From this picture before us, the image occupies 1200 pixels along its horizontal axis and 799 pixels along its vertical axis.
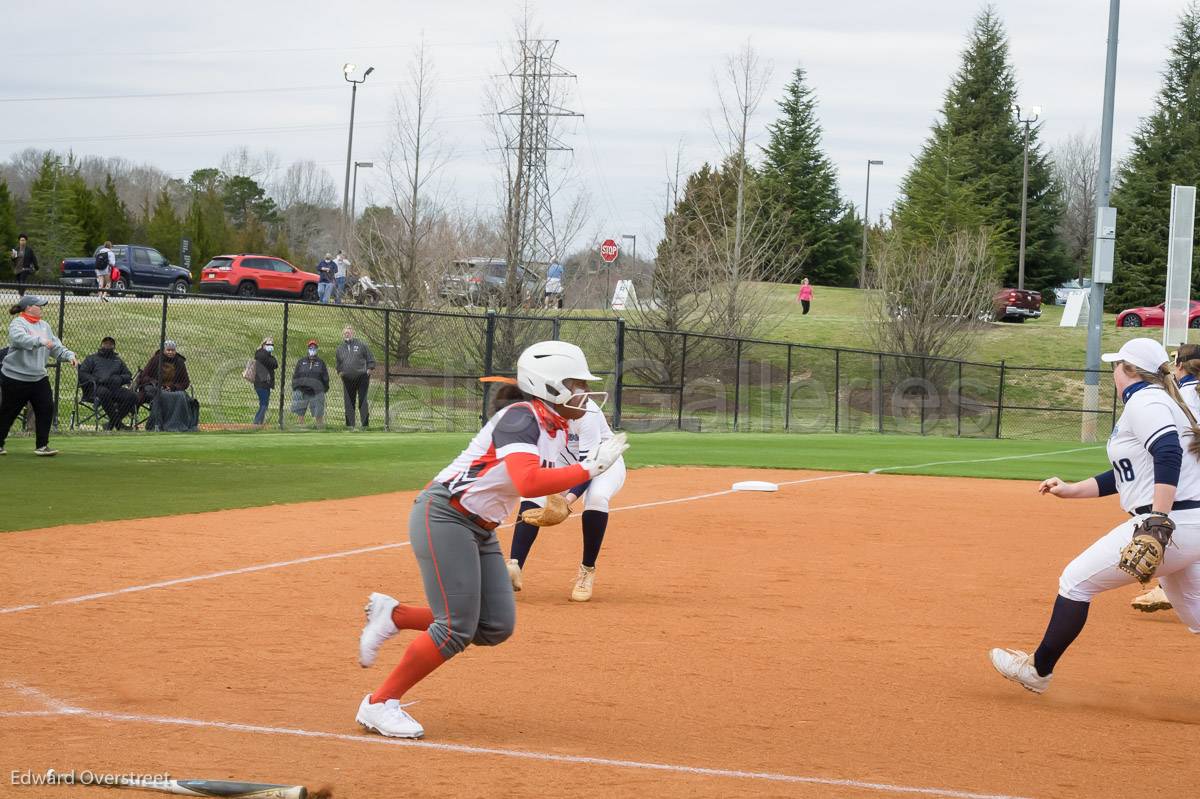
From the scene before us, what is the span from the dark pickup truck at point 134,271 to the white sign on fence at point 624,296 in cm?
1509

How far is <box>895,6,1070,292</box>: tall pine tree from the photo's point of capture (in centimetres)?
7350

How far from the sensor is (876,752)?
5539 millimetres

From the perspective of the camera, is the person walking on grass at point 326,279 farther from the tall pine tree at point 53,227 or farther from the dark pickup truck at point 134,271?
the tall pine tree at point 53,227

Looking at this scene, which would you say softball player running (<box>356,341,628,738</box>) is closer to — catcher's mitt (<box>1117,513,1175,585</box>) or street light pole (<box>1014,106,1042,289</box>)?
catcher's mitt (<box>1117,513,1175,585</box>)

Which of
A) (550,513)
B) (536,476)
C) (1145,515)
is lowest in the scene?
(550,513)

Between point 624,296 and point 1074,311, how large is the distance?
24.1 metres

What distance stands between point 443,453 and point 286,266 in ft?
94.6

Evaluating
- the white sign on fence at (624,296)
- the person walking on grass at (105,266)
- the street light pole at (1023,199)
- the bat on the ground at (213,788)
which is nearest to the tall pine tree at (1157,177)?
the street light pole at (1023,199)

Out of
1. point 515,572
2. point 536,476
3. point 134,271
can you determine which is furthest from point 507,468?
point 134,271

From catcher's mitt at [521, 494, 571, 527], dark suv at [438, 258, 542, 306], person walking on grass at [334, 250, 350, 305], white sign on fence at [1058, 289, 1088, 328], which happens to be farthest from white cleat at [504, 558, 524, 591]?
white sign on fence at [1058, 289, 1088, 328]

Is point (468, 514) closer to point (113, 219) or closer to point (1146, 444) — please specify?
point (1146, 444)

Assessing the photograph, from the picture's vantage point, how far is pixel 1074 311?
5909 cm

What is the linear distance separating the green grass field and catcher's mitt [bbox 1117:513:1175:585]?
917 cm

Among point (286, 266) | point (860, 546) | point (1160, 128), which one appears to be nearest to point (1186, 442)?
point (860, 546)
